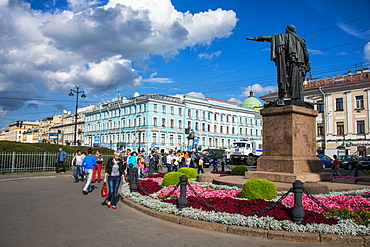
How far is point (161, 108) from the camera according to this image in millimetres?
69688

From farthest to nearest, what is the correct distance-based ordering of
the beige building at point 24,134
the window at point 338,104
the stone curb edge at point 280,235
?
the beige building at point 24,134 < the window at point 338,104 < the stone curb edge at point 280,235

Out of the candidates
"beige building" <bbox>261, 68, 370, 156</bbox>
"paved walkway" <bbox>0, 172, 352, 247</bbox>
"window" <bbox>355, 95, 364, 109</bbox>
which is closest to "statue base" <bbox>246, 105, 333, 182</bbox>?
"paved walkway" <bbox>0, 172, 352, 247</bbox>

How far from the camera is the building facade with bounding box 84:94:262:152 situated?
68.8 metres

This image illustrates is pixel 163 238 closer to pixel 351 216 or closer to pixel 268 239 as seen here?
pixel 268 239

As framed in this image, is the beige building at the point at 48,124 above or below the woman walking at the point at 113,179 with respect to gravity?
above

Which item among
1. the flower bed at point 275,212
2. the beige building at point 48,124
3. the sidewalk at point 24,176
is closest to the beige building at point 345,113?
the sidewalk at point 24,176

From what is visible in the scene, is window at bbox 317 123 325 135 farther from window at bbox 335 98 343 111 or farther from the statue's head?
the statue's head

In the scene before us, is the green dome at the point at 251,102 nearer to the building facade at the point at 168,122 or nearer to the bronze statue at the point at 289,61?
the building facade at the point at 168,122

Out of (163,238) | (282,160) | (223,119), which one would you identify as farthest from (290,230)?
(223,119)

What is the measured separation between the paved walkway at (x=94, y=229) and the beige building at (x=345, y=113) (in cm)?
4245

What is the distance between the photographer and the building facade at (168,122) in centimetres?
6875

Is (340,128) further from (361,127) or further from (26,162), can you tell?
(26,162)

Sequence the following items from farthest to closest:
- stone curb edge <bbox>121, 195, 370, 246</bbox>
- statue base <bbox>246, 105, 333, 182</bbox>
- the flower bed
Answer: statue base <bbox>246, 105, 333, 182</bbox>
the flower bed
stone curb edge <bbox>121, 195, 370, 246</bbox>

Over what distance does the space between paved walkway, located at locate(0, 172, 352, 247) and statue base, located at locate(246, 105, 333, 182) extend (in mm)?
4934
